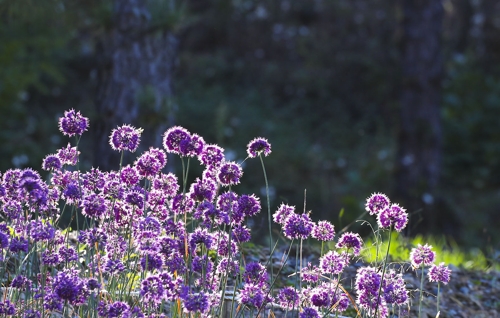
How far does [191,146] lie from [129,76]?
4694 mm

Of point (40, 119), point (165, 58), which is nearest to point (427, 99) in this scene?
point (165, 58)

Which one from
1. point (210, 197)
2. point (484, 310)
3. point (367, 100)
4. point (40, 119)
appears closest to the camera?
Answer: point (210, 197)

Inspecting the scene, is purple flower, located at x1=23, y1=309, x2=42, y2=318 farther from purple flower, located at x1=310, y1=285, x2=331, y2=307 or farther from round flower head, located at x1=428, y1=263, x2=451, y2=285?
round flower head, located at x1=428, y1=263, x2=451, y2=285

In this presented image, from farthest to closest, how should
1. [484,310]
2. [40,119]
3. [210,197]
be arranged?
[40,119] → [484,310] → [210,197]

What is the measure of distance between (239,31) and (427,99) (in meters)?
9.20

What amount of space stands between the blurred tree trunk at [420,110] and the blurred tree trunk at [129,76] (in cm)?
384

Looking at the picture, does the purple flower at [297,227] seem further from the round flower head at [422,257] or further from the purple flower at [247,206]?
the round flower head at [422,257]

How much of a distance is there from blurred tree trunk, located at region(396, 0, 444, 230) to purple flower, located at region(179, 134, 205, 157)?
23.7 feet

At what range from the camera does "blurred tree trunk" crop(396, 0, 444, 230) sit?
930cm

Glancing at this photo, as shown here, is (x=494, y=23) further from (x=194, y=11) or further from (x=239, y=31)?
(x=194, y=11)

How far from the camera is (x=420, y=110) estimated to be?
9.52 m

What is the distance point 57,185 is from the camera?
9.31 ft

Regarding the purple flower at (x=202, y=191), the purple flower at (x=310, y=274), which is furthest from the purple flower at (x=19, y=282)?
the purple flower at (x=310, y=274)

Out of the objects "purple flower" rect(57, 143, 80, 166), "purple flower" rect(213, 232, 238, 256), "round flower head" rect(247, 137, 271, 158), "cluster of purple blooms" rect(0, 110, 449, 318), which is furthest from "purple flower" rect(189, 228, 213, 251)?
"purple flower" rect(57, 143, 80, 166)
